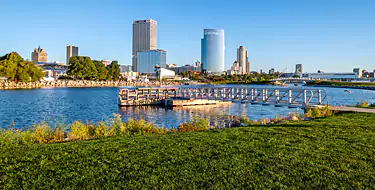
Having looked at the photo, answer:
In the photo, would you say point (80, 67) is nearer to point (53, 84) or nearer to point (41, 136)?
point (53, 84)

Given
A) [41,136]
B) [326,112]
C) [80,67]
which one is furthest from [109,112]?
[80,67]

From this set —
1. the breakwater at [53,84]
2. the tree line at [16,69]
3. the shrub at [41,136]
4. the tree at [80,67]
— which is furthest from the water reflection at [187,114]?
the tree at [80,67]

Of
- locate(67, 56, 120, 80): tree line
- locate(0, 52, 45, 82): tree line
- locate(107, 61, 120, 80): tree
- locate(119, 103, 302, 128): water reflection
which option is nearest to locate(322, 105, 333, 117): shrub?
locate(119, 103, 302, 128): water reflection

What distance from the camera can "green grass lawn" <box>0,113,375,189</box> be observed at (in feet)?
17.1

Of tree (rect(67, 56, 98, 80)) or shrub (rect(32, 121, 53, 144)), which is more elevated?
tree (rect(67, 56, 98, 80))

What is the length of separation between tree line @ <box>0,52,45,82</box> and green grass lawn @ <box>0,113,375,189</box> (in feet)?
289

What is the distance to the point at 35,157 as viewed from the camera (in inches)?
281

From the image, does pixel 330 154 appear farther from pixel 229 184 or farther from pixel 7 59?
pixel 7 59

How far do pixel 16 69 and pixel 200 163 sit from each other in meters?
95.5

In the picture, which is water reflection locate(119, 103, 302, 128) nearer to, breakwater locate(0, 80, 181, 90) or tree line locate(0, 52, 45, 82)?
breakwater locate(0, 80, 181, 90)

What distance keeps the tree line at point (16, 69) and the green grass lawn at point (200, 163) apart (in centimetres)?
8819

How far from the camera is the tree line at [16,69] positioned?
81688 mm

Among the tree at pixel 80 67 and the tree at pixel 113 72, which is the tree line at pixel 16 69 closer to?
the tree at pixel 80 67

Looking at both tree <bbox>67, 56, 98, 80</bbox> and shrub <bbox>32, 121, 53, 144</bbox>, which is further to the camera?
tree <bbox>67, 56, 98, 80</bbox>
